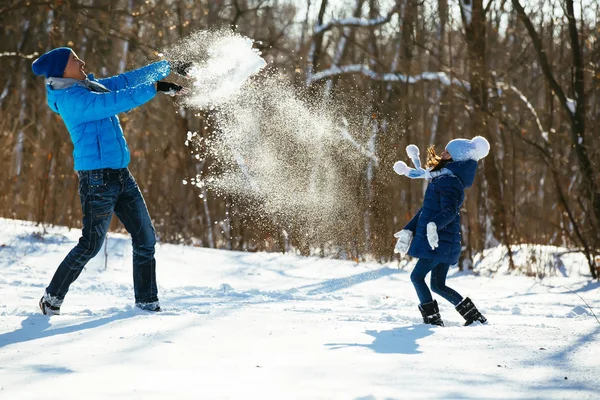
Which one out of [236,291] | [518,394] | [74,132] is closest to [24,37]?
[236,291]

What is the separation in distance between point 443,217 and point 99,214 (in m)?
2.15

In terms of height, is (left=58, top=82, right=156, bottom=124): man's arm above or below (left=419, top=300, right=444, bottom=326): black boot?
above

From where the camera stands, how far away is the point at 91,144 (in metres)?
4.37

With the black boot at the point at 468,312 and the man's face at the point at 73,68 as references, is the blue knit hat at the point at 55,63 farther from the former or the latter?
the black boot at the point at 468,312

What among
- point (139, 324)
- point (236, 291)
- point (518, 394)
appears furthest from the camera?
point (236, 291)

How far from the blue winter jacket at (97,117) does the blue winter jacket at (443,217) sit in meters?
1.94

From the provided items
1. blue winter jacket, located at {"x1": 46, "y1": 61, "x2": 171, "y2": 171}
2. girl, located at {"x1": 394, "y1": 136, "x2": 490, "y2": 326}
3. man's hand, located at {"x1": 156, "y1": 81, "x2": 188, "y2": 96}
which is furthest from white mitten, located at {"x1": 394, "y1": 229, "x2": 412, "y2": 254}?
blue winter jacket, located at {"x1": 46, "y1": 61, "x2": 171, "y2": 171}

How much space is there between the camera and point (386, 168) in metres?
10.5

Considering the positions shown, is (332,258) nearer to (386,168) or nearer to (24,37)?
(386,168)

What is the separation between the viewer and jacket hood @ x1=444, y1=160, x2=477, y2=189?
505cm

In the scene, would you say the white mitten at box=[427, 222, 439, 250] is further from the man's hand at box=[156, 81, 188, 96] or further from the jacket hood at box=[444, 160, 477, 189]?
the man's hand at box=[156, 81, 188, 96]

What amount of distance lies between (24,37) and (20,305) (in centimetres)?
1106

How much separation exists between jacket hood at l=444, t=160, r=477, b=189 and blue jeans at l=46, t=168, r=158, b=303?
204 cm

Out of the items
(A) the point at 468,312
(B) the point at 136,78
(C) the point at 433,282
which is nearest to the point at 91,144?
(B) the point at 136,78
